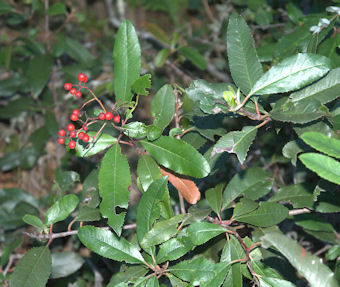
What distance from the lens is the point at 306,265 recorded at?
106 centimetres

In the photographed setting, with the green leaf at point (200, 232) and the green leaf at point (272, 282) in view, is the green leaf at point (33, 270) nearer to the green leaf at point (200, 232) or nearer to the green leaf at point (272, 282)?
the green leaf at point (200, 232)

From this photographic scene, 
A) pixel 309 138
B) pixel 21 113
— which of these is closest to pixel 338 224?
pixel 309 138

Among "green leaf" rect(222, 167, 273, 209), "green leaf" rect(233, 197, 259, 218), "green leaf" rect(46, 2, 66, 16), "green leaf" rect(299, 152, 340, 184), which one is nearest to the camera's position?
"green leaf" rect(299, 152, 340, 184)

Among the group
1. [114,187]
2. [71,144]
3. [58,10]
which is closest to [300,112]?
[114,187]

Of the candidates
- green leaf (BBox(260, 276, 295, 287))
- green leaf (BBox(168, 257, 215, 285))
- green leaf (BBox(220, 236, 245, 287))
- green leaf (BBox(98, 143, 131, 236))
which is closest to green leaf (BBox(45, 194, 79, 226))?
green leaf (BBox(98, 143, 131, 236))

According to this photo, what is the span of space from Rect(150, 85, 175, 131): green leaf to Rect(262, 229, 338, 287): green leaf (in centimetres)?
68

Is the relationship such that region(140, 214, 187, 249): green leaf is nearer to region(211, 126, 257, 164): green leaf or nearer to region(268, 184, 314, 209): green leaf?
region(211, 126, 257, 164): green leaf

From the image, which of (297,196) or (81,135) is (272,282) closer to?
(297,196)

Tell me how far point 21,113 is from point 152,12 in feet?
8.99

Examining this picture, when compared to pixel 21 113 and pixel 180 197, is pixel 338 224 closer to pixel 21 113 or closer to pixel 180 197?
pixel 180 197

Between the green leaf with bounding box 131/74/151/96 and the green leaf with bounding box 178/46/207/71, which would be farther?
the green leaf with bounding box 178/46/207/71

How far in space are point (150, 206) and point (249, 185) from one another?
1.89ft

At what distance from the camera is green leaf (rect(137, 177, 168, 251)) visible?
4.57 ft

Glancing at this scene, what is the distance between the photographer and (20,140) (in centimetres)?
371
